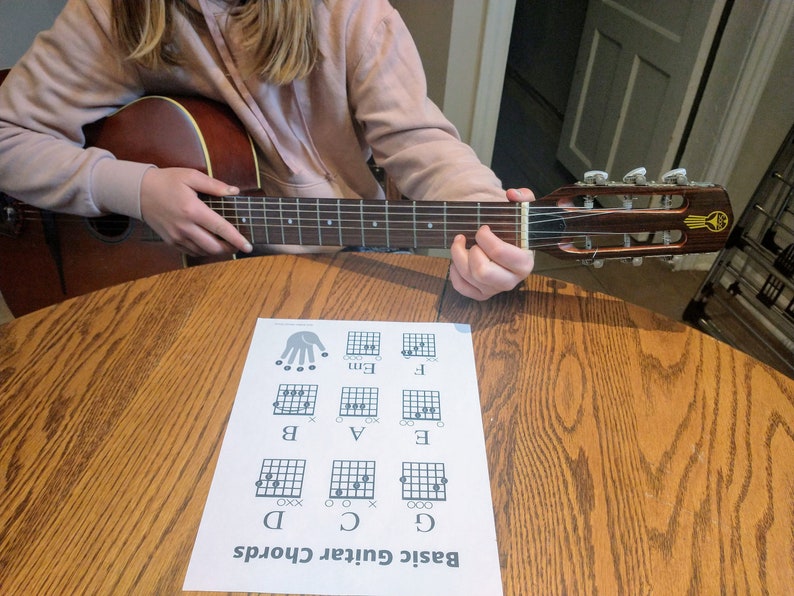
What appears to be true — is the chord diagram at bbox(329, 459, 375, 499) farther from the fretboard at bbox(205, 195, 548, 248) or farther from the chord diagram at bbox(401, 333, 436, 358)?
the fretboard at bbox(205, 195, 548, 248)

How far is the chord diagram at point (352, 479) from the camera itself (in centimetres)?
46

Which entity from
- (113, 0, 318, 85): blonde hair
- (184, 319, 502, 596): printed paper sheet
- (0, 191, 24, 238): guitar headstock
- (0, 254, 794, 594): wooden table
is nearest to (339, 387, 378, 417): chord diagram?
(184, 319, 502, 596): printed paper sheet

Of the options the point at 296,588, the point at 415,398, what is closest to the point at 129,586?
the point at 296,588

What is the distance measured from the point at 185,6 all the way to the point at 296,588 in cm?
75

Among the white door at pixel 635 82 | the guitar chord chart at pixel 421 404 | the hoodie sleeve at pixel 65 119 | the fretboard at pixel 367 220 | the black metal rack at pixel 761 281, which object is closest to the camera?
the guitar chord chart at pixel 421 404

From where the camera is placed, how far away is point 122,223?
0.85 meters

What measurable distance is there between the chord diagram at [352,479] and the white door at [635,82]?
149 centimetres

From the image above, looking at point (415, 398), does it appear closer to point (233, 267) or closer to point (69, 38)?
point (233, 267)

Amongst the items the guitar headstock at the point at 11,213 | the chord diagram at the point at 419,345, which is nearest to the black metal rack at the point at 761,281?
the chord diagram at the point at 419,345

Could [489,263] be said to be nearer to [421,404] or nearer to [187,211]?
[421,404]

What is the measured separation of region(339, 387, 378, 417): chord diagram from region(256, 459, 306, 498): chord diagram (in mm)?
69

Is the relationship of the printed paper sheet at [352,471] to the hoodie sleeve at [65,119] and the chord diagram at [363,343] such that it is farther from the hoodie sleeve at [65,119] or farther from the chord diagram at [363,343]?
the hoodie sleeve at [65,119]

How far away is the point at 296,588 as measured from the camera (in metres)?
0.40

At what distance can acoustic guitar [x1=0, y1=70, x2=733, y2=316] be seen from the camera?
2.01 ft
